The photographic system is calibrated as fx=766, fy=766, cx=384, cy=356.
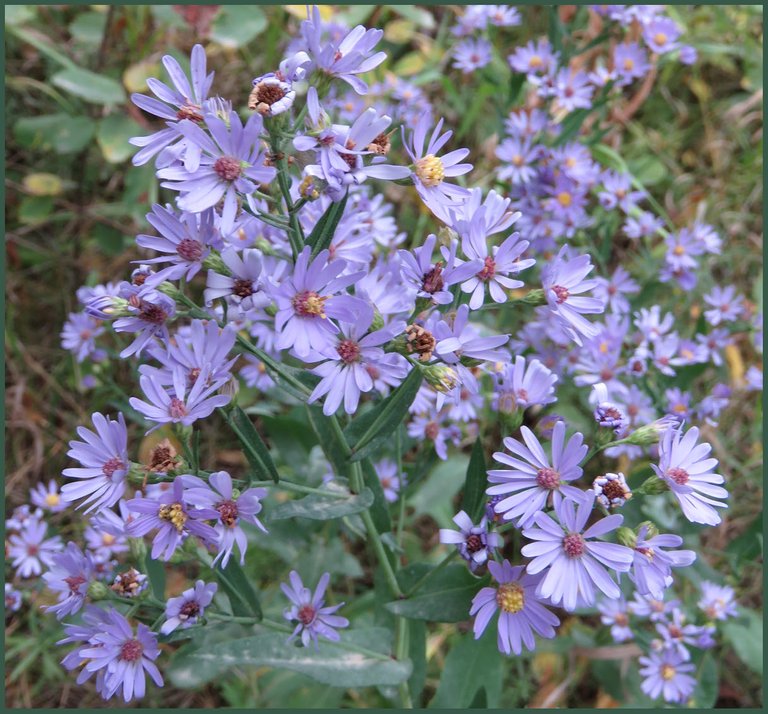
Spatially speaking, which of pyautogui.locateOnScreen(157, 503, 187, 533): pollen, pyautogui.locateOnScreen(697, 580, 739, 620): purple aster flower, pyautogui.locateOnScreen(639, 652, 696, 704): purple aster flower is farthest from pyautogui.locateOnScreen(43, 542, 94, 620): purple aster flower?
pyautogui.locateOnScreen(697, 580, 739, 620): purple aster flower

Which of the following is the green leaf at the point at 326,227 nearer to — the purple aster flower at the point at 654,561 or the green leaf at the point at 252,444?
the green leaf at the point at 252,444

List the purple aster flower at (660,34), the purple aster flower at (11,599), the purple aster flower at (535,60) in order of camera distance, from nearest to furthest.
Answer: the purple aster flower at (11,599), the purple aster flower at (535,60), the purple aster flower at (660,34)

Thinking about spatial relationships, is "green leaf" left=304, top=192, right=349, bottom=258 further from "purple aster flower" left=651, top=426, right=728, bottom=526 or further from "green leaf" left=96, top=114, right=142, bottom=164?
"green leaf" left=96, top=114, right=142, bottom=164

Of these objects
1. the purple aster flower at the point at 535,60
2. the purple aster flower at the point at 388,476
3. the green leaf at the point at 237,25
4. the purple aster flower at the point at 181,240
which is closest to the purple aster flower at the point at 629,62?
the purple aster flower at the point at 535,60

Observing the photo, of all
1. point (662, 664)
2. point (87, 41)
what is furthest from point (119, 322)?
point (87, 41)

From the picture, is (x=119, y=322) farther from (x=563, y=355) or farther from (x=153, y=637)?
(x=563, y=355)

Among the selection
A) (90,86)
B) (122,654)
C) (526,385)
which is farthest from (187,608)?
(90,86)

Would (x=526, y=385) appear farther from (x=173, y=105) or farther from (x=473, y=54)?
(x=473, y=54)
